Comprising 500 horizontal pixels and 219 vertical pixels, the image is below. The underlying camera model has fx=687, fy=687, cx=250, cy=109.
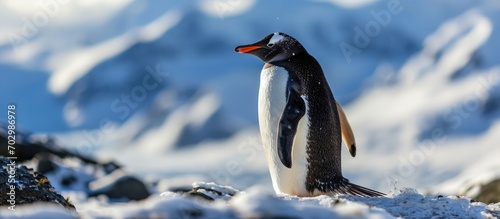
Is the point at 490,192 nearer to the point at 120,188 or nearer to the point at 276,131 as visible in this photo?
the point at 120,188

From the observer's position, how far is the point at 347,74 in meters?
87.4

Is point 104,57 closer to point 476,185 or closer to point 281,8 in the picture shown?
point 281,8

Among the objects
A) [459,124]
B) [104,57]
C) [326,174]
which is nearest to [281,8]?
[104,57]

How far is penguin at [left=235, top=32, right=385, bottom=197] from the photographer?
5.26 meters

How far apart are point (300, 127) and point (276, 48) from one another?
730 mm

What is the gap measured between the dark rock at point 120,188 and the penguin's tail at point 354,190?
7.25 m

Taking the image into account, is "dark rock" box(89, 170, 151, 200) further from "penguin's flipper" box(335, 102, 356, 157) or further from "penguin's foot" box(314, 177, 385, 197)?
"penguin's foot" box(314, 177, 385, 197)

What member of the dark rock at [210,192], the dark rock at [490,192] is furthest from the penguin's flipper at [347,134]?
the dark rock at [490,192]

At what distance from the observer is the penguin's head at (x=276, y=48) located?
5.59 metres

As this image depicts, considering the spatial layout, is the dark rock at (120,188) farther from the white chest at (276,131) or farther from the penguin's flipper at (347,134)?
the white chest at (276,131)

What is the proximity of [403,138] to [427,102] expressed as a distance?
8.37 m

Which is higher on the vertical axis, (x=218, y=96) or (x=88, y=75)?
(x=88, y=75)

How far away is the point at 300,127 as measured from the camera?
17.5ft

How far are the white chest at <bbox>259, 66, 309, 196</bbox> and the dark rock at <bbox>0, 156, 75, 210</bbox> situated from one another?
162 centimetres
